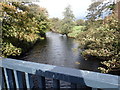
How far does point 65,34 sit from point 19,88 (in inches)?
594

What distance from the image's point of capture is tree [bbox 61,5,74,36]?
15180 millimetres

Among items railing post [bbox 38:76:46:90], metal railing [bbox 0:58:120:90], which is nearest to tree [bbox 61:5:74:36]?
metal railing [bbox 0:58:120:90]

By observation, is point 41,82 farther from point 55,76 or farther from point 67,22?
point 67,22

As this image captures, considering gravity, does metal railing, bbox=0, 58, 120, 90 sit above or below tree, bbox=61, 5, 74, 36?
below

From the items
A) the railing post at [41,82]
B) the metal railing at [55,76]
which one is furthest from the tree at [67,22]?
the railing post at [41,82]

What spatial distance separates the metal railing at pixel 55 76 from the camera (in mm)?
560

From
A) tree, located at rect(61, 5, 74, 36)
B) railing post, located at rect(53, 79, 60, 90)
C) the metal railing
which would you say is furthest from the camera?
tree, located at rect(61, 5, 74, 36)

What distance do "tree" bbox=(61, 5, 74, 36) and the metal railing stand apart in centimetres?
1443

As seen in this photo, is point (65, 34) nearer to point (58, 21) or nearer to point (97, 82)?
point (58, 21)

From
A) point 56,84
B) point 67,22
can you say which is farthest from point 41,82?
point 67,22

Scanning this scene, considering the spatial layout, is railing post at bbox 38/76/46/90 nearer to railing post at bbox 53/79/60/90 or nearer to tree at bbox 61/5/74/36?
railing post at bbox 53/79/60/90

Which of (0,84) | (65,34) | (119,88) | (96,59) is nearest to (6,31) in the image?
(0,84)

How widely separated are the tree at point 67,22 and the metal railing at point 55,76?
1443cm

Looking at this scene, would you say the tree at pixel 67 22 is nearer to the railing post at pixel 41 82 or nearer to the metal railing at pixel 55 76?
the metal railing at pixel 55 76
